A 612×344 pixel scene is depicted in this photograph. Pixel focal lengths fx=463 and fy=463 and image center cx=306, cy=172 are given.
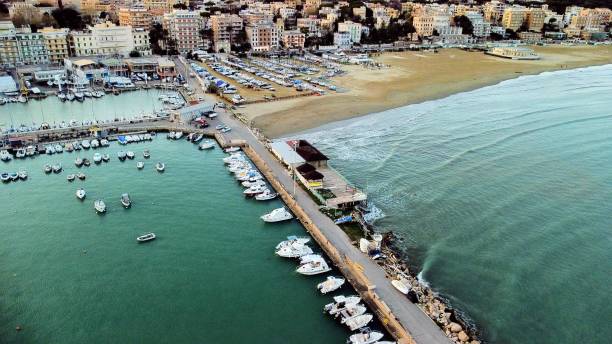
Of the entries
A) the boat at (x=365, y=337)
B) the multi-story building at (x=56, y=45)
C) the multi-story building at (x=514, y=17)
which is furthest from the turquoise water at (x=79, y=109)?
the multi-story building at (x=514, y=17)

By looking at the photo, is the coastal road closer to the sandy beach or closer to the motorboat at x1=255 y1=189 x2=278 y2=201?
the motorboat at x1=255 y1=189 x2=278 y2=201

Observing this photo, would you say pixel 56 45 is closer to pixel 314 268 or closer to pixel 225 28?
pixel 225 28

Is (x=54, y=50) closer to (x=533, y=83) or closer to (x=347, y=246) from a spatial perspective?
(x=347, y=246)

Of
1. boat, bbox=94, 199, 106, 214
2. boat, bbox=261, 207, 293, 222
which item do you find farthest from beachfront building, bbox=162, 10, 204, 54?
boat, bbox=261, 207, 293, 222

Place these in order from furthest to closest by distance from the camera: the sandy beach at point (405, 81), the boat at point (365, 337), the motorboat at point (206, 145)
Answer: the sandy beach at point (405, 81), the motorboat at point (206, 145), the boat at point (365, 337)

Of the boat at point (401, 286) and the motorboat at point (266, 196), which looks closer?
the boat at point (401, 286)

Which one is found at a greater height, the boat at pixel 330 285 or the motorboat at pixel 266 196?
the motorboat at pixel 266 196

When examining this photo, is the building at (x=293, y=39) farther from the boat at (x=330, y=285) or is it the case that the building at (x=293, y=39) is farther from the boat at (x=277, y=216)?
the boat at (x=330, y=285)
